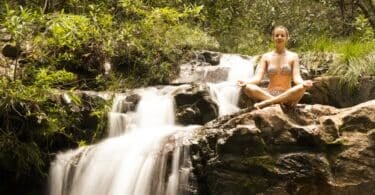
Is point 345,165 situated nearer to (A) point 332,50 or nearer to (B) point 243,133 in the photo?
(B) point 243,133

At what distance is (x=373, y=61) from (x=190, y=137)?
3.81m

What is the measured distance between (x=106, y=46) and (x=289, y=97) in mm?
4230

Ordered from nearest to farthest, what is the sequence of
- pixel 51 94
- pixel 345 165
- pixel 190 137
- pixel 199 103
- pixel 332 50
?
pixel 345 165 < pixel 190 137 < pixel 51 94 < pixel 199 103 < pixel 332 50

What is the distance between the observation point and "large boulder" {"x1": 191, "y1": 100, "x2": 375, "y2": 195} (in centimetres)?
470

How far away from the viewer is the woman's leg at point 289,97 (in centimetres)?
501

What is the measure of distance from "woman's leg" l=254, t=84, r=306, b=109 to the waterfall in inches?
40.5

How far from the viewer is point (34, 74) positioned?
22.5ft

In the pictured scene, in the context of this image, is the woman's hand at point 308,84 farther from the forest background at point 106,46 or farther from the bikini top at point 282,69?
the forest background at point 106,46

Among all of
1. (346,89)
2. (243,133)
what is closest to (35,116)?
(243,133)

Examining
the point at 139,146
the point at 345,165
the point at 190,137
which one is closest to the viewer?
the point at 345,165

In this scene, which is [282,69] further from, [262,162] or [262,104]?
[262,162]

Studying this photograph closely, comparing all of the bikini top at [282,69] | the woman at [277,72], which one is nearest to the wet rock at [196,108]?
the woman at [277,72]

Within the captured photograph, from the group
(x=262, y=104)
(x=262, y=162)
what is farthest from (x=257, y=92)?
(x=262, y=162)

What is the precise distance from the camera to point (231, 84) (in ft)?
28.8
